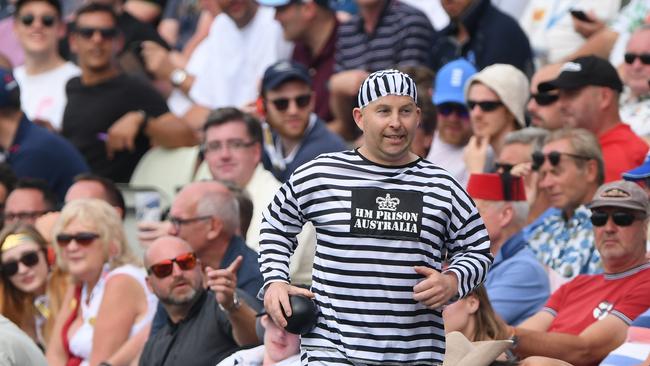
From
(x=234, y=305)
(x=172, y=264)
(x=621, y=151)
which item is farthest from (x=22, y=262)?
(x=621, y=151)

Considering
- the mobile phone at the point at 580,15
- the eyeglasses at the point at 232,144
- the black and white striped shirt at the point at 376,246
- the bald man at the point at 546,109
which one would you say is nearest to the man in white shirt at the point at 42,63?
the eyeglasses at the point at 232,144

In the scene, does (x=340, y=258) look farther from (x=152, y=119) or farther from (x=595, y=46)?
(x=152, y=119)

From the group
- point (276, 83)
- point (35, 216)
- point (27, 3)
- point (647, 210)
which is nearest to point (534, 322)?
point (647, 210)

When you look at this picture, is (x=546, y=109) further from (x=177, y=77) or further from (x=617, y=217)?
(x=177, y=77)

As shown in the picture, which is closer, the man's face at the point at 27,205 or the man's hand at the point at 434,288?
the man's hand at the point at 434,288

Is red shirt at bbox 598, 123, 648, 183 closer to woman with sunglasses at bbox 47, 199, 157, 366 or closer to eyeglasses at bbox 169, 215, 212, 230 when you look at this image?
eyeglasses at bbox 169, 215, 212, 230

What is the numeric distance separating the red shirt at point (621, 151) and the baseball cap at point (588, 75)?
0.29 m

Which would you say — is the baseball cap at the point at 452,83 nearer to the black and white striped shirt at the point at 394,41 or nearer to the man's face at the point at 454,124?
the man's face at the point at 454,124

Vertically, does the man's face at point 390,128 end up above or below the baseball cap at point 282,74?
below

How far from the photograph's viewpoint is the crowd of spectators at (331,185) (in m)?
5.68

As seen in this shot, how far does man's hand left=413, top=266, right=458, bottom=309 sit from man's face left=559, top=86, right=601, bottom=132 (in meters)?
3.76

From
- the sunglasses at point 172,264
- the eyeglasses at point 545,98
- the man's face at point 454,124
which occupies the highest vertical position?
the eyeglasses at point 545,98

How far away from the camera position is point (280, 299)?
18.4 ft

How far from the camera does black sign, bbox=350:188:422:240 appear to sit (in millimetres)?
5602
